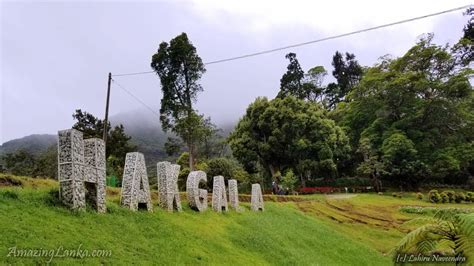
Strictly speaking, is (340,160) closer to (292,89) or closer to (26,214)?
(292,89)

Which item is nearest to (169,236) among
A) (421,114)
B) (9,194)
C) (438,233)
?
(9,194)

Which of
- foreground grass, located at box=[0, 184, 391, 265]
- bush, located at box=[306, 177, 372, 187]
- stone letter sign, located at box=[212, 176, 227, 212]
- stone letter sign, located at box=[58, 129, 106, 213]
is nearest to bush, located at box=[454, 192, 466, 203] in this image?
bush, located at box=[306, 177, 372, 187]

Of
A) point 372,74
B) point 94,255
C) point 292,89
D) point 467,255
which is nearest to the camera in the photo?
point 94,255

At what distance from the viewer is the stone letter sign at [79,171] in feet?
24.8

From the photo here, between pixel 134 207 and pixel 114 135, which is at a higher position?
pixel 114 135

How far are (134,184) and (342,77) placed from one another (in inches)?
2478

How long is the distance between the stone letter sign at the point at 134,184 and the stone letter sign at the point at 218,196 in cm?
423

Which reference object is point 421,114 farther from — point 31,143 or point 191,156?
point 31,143

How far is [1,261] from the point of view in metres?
5.02

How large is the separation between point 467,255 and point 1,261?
750cm

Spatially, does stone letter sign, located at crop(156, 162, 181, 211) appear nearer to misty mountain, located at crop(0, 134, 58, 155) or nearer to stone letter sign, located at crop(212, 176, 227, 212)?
stone letter sign, located at crop(212, 176, 227, 212)

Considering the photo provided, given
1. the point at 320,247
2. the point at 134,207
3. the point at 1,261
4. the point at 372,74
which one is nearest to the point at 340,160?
the point at 372,74

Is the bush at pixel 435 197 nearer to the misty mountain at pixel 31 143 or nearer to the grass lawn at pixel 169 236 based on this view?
the grass lawn at pixel 169 236

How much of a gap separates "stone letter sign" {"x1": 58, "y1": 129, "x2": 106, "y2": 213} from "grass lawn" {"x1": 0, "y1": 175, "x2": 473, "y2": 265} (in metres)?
0.28
